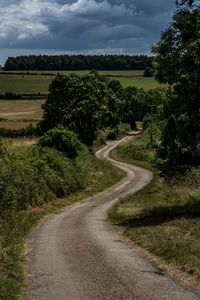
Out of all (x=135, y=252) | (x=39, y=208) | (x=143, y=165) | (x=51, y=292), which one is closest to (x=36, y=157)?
(x=39, y=208)

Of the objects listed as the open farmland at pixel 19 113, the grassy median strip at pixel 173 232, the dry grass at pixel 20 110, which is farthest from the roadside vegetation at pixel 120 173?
the dry grass at pixel 20 110

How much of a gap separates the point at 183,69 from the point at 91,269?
10252 millimetres

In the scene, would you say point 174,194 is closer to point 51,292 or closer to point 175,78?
point 175,78

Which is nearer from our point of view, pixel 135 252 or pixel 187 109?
pixel 135 252

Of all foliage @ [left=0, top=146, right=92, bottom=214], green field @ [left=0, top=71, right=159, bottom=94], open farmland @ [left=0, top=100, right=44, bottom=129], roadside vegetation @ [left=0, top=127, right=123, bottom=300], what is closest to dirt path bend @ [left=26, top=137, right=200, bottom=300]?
roadside vegetation @ [left=0, top=127, right=123, bottom=300]

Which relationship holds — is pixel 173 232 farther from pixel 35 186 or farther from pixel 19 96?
pixel 19 96

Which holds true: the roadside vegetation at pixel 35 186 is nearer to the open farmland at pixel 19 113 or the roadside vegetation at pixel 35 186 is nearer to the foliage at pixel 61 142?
the foliage at pixel 61 142

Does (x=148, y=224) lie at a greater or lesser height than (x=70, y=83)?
lesser

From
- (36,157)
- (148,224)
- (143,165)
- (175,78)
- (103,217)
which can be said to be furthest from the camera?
(143,165)

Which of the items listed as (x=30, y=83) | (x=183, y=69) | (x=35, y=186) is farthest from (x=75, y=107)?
(x=30, y=83)

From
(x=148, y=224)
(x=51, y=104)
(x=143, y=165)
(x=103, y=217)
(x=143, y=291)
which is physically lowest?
(x=143, y=165)

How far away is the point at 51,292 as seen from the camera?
8.55 metres

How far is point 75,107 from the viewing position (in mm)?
51750

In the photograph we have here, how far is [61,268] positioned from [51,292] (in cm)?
199
